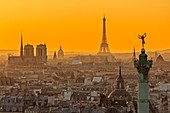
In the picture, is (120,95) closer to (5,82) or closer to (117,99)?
(117,99)

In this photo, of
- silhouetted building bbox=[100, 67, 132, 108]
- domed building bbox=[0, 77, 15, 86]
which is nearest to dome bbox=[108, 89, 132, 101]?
silhouetted building bbox=[100, 67, 132, 108]

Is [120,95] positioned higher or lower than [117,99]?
higher

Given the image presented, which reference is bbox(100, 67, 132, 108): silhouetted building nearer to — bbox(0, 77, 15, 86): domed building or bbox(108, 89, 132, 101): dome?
bbox(108, 89, 132, 101): dome

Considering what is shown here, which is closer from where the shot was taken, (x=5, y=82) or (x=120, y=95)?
(x=120, y=95)

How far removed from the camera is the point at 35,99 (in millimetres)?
71188

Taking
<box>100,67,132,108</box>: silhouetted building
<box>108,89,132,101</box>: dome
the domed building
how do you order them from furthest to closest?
the domed building → <box>108,89,132,101</box>: dome → <box>100,67,132,108</box>: silhouetted building

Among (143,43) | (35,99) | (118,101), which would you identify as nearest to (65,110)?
(118,101)

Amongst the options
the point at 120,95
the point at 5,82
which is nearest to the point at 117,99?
the point at 120,95

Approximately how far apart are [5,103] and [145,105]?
42.4 m

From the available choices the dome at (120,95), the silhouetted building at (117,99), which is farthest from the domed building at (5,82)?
the dome at (120,95)

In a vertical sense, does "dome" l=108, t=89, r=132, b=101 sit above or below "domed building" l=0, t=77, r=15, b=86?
below

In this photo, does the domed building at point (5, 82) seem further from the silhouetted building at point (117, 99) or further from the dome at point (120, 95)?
the dome at point (120, 95)

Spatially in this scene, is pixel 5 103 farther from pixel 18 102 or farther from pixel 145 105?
pixel 145 105

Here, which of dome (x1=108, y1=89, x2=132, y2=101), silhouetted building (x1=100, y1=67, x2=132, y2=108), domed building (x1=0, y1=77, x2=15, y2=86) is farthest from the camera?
domed building (x1=0, y1=77, x2=15, y2=86)
